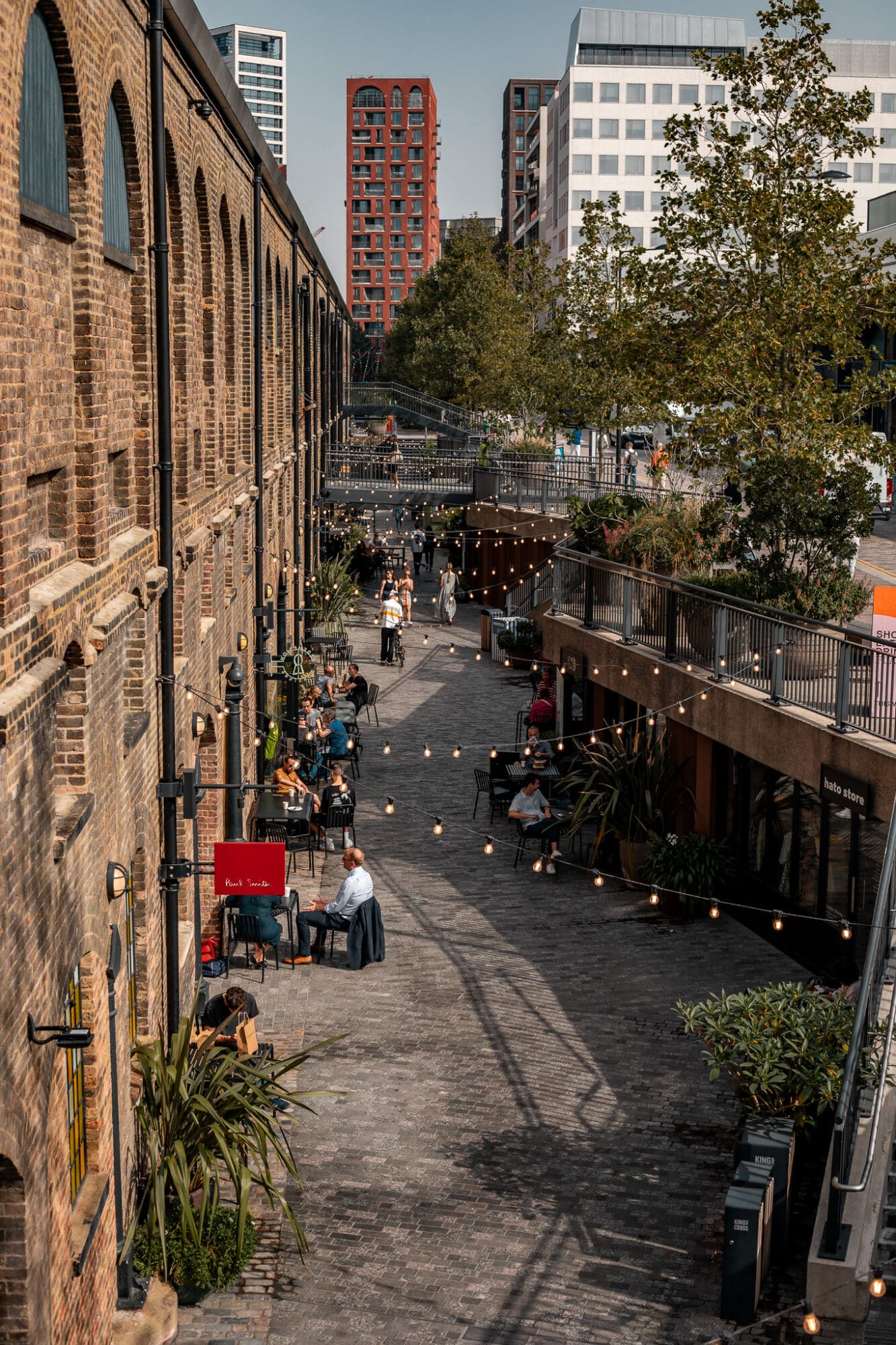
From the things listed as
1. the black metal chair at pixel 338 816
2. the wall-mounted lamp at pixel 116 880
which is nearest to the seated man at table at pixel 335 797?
the black metal chair at pixel 338 816

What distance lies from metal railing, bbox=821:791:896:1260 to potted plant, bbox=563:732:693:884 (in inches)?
292

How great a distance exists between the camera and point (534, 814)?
19.0 m

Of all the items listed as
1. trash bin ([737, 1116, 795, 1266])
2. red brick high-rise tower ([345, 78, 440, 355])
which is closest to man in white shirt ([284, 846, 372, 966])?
trash bin ([737, 1116, 795, 1266])

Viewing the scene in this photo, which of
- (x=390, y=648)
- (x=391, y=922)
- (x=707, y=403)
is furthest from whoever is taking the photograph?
(x=390, y=648)

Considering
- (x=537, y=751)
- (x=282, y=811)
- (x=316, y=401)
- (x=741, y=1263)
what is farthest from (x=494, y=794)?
(x=316, y=401)

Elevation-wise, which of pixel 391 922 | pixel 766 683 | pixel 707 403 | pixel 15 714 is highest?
pixel 707 403

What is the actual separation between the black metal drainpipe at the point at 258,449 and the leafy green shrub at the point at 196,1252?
854 centimetres

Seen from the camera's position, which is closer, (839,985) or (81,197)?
(81,197)

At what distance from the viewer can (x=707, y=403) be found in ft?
66.8

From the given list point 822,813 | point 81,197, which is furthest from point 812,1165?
point 81,197

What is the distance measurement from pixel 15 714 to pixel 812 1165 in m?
7.31

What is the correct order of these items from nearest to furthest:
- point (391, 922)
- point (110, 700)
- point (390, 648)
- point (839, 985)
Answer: point (110, 700) < point (839, 985) < point (391, 922) < point (390, 648)

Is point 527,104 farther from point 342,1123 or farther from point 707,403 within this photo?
point 342,1123

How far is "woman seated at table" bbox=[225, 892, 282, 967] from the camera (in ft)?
49.0
